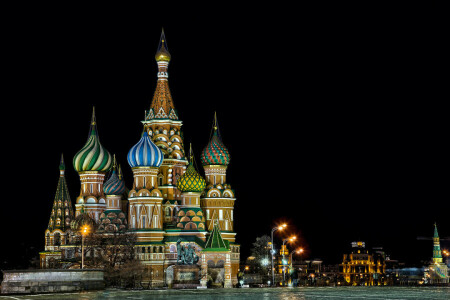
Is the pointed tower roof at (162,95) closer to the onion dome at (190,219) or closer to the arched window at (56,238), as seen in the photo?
the onion dome at (190,219)

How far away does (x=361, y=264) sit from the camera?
502 feet

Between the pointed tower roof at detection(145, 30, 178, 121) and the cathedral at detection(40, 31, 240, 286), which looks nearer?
the cathedral at detection(40, 31, 240, 286)

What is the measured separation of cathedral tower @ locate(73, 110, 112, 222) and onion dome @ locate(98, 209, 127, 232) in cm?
221

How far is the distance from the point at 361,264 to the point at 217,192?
80812 mm

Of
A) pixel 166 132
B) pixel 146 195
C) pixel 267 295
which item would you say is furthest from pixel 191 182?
pixel 267 295

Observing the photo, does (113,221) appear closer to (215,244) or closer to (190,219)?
(190,219)

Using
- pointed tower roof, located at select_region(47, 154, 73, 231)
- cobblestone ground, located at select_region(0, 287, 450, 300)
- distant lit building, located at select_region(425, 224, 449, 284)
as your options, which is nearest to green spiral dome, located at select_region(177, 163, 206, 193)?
pointed tower roof, located at select_region(47, 154, 73, 231)

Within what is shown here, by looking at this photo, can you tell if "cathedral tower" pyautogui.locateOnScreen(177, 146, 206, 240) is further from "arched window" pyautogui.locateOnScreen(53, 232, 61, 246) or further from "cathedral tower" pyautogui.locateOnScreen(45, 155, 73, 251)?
"arched window" pyautogui.locateOnScreen(53, 232, 61, 246)

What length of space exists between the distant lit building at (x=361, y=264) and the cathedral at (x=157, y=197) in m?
72.0

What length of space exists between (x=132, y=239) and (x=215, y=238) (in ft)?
22.2

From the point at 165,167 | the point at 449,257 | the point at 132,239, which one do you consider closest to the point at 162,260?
the point at 132,239

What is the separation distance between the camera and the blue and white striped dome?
236 feet

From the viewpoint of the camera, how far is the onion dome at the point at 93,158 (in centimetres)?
7719

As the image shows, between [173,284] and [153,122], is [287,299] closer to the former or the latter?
[173,284]
